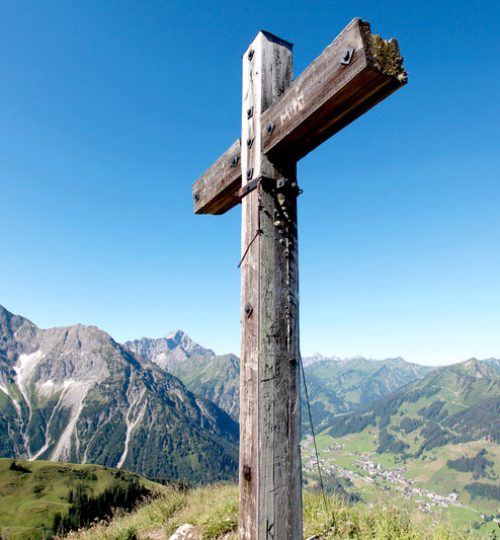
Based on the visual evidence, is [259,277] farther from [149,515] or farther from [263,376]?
[149,515]

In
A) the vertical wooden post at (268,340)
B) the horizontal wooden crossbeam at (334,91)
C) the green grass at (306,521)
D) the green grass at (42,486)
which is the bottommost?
the green grass at (42,486)

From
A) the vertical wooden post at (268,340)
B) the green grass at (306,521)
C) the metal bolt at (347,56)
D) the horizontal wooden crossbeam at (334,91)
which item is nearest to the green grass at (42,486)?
the green grass at (306,521)

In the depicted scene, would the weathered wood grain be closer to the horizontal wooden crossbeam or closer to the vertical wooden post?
the vertical wooden post

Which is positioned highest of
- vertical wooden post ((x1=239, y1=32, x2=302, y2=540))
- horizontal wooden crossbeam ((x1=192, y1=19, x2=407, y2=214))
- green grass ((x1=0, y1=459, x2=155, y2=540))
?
horizontal wooden crossbeam ((x1=192, y1=19, x2=407, y2=214))

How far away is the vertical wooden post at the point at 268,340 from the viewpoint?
2352 millimetres

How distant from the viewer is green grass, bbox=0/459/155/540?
8862 cm

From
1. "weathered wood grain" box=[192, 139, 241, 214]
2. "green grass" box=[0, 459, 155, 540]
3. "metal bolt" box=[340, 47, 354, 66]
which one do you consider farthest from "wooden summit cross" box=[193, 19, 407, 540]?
"green grass" box=[0, 459, 155, 540]

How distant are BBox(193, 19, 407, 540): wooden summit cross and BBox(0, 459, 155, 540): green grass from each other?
106236 mm

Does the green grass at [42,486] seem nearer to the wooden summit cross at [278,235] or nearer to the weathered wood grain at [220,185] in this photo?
the weathered wood grain at [220,185]

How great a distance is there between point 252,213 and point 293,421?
1.43 m

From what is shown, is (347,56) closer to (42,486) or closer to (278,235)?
(278,235)

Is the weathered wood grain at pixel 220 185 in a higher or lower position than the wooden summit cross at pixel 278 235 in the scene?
higher

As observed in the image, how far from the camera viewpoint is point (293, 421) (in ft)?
8.10

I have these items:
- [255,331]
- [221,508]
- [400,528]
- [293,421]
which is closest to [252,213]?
[255,331]
